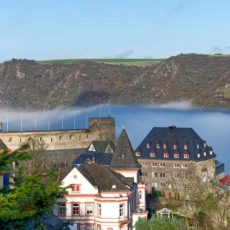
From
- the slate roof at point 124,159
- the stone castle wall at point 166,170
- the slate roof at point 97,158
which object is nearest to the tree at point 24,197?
the slate roof at point 124,159

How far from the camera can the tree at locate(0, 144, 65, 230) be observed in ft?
28.4

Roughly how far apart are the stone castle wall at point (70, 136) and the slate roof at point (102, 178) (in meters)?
33.0

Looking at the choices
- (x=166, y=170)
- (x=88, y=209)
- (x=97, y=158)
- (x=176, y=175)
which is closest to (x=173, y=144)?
(x=166, y=170)

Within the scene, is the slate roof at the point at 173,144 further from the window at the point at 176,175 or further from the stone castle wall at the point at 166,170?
the window at the point at 176,175

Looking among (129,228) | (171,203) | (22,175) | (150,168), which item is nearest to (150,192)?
(150,168)

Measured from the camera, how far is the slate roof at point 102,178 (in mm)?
28781

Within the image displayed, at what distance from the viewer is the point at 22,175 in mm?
10484

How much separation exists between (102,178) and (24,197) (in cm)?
2042

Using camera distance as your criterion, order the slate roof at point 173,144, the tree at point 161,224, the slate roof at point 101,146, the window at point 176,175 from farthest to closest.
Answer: the slate roof at point 101,146, the slate roof at point 173,144, the window at point 176,175, the tree at point 161,224

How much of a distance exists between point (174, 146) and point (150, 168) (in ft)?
7.81

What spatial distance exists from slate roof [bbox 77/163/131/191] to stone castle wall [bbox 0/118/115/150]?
108 ft

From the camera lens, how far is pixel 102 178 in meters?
29.4

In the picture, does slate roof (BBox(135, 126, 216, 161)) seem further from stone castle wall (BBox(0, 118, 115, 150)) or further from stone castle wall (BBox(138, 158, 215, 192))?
stone castle wall (BBox(0, 118, 115, 150))

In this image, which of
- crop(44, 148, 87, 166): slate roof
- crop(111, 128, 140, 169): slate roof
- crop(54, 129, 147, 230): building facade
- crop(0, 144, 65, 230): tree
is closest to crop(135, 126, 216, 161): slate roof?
crop(44, 148, 87, 166): slate roof
